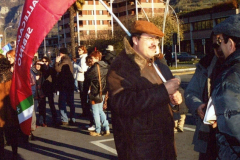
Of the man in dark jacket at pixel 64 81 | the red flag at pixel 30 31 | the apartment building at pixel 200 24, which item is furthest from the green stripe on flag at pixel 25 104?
the apartment building at pixel 200 24

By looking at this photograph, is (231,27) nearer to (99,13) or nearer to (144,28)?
(144,28)

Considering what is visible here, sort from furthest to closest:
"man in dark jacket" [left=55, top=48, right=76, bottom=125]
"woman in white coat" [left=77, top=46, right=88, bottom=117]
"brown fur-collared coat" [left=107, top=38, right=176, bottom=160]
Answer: "woman in white coat" [left=77, top=46, right=88, bottom=117]
"man in dark jacket" [left=55, top=48, right=76, bottom=125]
"brown fur-collared coat" [left=107, top=38, right=176, bottom=160]

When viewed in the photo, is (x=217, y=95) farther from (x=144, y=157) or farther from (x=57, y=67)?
(x=57, y=67)

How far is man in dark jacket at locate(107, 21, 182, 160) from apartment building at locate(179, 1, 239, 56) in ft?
170

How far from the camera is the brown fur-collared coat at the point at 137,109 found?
2.52m

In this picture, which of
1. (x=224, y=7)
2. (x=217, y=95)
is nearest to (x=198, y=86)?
(x=217, y=95)

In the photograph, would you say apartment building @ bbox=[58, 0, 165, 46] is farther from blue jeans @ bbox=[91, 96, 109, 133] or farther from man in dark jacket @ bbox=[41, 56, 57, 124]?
blue jeans @ bbox=[91, 96, 109, 133]

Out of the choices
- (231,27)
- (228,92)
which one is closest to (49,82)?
(231,27)

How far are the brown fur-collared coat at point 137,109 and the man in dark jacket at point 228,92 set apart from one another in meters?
0.50

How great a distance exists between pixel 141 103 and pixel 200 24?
2328 inches

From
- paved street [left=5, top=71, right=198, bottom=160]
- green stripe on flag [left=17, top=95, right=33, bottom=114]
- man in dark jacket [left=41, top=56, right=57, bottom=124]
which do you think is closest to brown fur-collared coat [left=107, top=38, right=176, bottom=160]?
green stripe on flag [left=17, top=95, right=33, bottom=114]

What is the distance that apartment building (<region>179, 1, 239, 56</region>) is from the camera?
5351 centimetres

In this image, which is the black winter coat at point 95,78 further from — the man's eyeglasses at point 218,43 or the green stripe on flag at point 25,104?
the man's eyeglasses at point 218,43

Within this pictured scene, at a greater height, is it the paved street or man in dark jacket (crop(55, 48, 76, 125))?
man in dark jacket (crop(55, 48, 76, 125))
